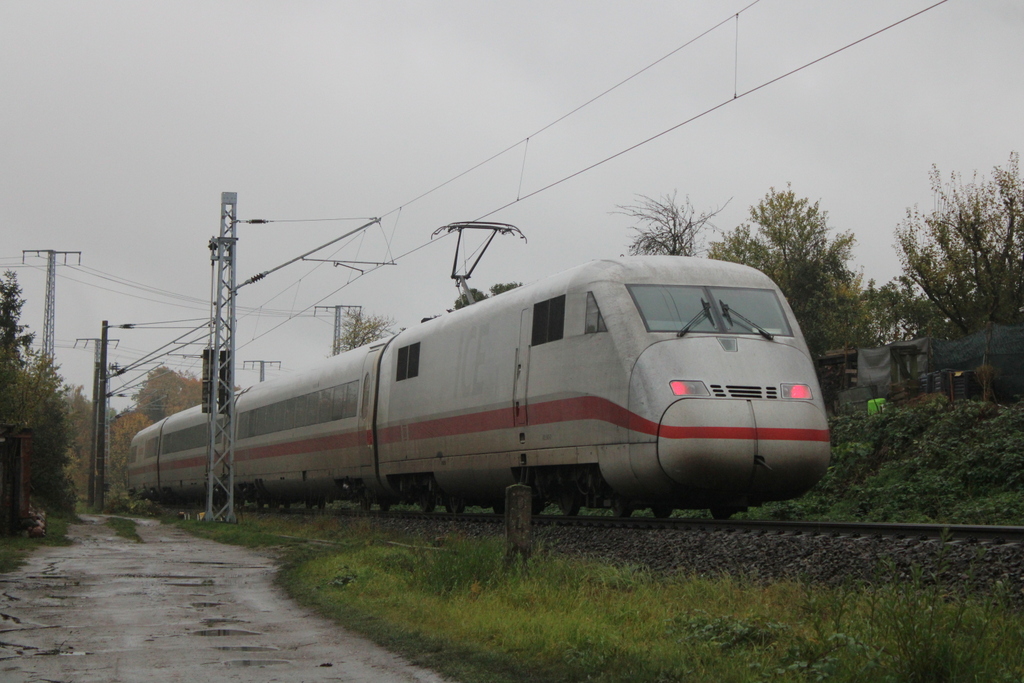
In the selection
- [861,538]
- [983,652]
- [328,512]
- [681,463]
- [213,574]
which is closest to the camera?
[983,652]

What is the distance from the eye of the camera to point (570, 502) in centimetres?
Answer: 1533

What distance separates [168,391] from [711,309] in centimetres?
12394

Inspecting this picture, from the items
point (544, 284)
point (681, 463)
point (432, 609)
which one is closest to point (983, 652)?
point (432, 609)

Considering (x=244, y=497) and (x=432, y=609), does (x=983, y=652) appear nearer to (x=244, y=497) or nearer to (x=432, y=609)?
(x=432, y=609)

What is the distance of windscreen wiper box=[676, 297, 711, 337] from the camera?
13.1 meters

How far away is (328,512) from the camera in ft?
83.8

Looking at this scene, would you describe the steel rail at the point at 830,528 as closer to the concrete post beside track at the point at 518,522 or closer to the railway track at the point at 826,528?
the railway track at the point at 826,528

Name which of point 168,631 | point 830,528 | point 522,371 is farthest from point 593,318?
point 168,631

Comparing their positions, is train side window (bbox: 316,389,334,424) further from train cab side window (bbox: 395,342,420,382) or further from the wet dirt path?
the wet dirt path

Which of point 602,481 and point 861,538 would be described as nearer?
point 861,538

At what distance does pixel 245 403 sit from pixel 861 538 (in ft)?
85.8

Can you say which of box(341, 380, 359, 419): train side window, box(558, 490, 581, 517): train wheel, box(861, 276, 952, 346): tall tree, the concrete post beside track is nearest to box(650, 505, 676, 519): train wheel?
box(558, 490, 581, 517): train wheel

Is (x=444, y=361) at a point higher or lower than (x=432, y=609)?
higher

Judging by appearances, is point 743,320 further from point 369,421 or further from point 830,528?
point 369,421
